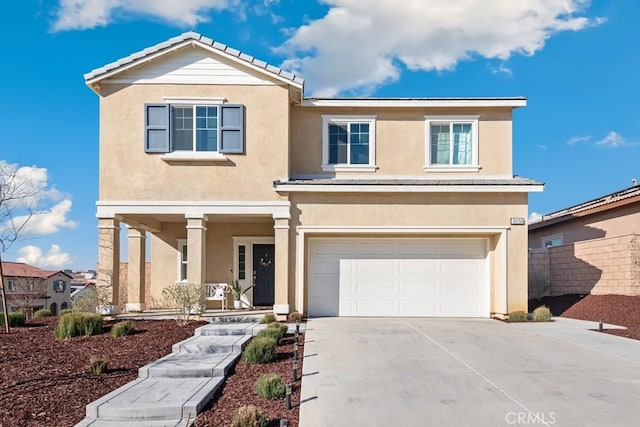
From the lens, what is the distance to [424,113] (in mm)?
16953

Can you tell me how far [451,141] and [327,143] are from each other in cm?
383

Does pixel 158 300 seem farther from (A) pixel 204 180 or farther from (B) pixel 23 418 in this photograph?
(B) pixel 23 418

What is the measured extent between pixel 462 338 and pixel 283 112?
7860mm

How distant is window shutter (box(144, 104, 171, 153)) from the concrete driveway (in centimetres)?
679

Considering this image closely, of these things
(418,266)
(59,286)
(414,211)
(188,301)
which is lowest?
(59,286)

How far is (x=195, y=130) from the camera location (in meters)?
15.7

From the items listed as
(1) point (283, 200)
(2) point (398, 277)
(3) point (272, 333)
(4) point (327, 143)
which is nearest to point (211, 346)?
(3) point (272, 333)

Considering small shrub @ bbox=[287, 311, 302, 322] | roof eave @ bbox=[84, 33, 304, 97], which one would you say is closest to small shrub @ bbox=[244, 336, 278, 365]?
small shrub @ bbox=[287, 311, 302, 322]

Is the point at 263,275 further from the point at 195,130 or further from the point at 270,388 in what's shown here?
the point at 270,388

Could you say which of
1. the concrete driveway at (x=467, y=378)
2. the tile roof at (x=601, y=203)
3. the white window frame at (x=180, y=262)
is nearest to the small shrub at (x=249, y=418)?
the concrete driveway at (x=467, y=378)

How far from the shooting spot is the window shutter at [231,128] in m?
15.4

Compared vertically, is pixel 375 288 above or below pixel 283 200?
below

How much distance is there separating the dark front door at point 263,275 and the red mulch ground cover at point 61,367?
5.31 m

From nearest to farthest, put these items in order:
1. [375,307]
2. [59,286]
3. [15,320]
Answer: [15,320], [375,307], [59,286]
